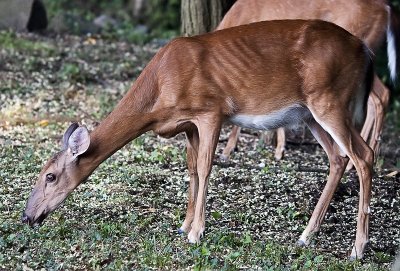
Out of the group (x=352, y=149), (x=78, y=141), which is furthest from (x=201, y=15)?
(x=78, y=141)

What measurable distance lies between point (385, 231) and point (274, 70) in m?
1.47

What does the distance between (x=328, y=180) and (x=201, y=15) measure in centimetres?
378

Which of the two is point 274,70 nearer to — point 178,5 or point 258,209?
point 258,209

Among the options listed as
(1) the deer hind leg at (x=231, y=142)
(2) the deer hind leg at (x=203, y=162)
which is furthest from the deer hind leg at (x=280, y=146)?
(2) the deer hind leg at (x=203, y=162)

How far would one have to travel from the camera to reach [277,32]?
7.04 meters

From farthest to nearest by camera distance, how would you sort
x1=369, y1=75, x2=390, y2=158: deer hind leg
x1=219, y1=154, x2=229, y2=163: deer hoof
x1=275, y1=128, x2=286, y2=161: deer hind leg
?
x1=369, y1=75, x2=390, y2=158: deer hind leg → x1=275, y1=128, x2=286, y2=161: deer hind leg → x1=219, y1=154, x2=229, y2=163: deer hoof

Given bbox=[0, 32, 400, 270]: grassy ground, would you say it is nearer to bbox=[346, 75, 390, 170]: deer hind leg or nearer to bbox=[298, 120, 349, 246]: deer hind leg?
bbox=[298, 120, 349, 246]: deer hind leg

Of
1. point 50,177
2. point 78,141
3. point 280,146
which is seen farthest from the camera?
point 280,146

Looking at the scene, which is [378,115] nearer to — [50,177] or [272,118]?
[272,118]

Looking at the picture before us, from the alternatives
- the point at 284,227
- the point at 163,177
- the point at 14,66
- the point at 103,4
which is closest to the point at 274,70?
the point at 284,227

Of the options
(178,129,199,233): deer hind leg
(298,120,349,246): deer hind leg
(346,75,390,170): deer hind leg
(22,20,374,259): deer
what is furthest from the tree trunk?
(178,129,199,233): deer hind leg

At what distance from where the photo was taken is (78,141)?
21.5ft

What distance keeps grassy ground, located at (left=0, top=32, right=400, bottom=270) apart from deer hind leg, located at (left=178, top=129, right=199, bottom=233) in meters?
0.11

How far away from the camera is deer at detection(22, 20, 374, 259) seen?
263 inches
